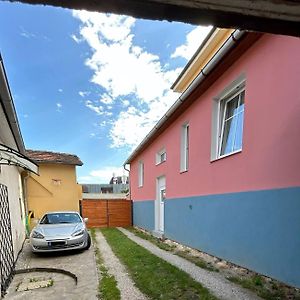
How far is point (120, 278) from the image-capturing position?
5887mm

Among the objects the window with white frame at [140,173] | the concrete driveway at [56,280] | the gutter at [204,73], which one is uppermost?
the gutter at [204,73]

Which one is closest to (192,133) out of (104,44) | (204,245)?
(204,245)

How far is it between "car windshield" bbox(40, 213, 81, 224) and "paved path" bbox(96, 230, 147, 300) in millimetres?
2101

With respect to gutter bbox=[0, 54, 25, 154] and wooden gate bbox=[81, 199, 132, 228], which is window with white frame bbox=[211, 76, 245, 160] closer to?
gutter bbox=[0, 54, 25, 154]

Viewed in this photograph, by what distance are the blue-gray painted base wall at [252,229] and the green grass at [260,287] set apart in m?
0.17

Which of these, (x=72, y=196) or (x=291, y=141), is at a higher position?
(x=291, y=141)

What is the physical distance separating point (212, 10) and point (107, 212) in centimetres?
1756

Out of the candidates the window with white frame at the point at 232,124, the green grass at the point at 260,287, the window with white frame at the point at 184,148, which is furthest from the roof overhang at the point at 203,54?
the green grass at the point at 260,287

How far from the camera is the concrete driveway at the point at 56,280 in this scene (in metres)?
5.44

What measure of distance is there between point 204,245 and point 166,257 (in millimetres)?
1069

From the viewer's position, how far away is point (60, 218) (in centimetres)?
1105

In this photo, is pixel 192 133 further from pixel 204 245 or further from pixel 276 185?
pixel 276 185

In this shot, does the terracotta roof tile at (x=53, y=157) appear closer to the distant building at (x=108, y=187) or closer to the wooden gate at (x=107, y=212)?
the wooden gate at (x=107, y=212)

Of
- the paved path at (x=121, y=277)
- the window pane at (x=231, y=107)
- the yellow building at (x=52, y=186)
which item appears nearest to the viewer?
the paved path at (x=121, y=277)
